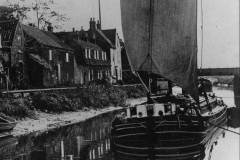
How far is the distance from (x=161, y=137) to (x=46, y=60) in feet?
91.6

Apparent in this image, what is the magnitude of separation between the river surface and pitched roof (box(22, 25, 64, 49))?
57.5 ft

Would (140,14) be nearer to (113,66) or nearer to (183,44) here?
(183,44)

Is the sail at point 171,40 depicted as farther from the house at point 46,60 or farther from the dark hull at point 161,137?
the house at point 46,60

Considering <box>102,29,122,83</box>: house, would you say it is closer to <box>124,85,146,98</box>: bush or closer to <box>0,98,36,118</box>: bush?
<box>124,85,146,98</box>: bush

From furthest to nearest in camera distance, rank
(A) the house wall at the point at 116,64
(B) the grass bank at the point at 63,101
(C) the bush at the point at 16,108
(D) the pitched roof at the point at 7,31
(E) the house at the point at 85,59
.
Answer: (A) the house wall at the point at 116,64 → (E) the house at the point at 85,59 → (D) the pitched roof at the point at 7,31 → (B) the grass bank at the point at 63,101 → (C) the bush at the point at 16,108

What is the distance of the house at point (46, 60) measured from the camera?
39.8 meters

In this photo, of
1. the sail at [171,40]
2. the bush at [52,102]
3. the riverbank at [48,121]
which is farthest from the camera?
the bush at [52,102]

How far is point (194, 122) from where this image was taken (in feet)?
54.0

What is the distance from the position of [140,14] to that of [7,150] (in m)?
8.73

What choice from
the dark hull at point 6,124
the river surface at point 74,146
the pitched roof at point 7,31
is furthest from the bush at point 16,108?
the pitched roof at point 7,31

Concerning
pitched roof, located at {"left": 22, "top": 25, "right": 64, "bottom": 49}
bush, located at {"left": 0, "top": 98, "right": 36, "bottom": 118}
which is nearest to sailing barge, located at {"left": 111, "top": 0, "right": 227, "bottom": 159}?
bush, located at {"left": 0, "top": 98, "right": 36, "bottom": 118}

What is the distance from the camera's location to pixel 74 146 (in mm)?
19750

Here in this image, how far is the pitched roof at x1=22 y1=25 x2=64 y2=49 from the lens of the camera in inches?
1633

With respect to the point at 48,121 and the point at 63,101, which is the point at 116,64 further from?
the point at 48,121
